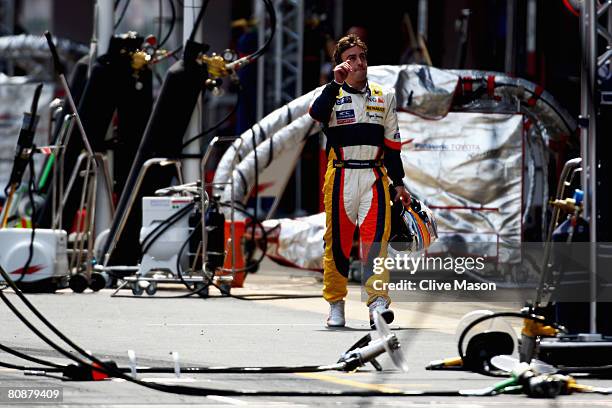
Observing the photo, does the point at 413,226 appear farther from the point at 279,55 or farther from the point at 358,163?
the point at 279,55

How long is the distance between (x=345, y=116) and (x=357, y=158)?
1.00ft

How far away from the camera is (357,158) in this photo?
10.5 m

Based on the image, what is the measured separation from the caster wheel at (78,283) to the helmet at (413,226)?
470 cm

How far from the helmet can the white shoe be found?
60 cm

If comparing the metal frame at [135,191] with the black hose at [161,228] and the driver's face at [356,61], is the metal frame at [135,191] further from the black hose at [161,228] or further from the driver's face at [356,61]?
the driver's face at [356,61]

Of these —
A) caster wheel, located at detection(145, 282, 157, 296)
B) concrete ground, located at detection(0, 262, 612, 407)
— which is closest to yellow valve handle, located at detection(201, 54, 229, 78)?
concrete ground, located at detection(0, 262, 612, 407)

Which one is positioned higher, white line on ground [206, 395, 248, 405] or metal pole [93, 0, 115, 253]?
metal pole [93, 0, 115, 253]

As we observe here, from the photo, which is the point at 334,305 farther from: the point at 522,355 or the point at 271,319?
the point at 522,355

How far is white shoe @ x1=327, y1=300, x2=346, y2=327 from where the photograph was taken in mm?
10703

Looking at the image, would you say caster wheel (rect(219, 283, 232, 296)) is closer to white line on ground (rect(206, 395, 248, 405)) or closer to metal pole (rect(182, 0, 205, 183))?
metal pole (rect(182, 0, 205, 183))

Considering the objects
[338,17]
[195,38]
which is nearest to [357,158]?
[195,38]

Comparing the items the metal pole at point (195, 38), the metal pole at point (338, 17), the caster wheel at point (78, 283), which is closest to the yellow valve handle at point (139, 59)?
the metal pole at point (195, 38)

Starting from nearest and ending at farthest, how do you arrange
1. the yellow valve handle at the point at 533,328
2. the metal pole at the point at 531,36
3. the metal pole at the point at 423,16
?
the yellow valve handle at the point at 533,328 → the metal pole at the point at 423,16 → the metal pole at the point at 531,36

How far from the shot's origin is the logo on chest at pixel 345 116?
1045 centimetres
